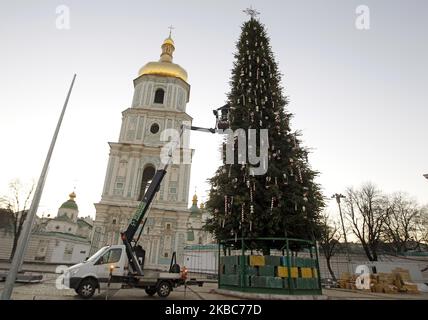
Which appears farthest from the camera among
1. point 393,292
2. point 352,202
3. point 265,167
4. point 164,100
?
point 164,100

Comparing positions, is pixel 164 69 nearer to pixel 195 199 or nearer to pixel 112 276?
pixel 112 276

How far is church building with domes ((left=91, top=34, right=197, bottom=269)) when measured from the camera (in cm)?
3000

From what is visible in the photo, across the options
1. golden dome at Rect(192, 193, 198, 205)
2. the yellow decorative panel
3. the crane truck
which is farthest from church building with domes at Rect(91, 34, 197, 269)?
golden dome at Rect(192, 193, 198, 205)

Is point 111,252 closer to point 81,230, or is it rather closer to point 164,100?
point 164,100

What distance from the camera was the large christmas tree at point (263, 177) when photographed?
10.5 meters

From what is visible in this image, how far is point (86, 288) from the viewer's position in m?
9.82

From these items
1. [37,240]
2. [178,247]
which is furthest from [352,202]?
[37,240]

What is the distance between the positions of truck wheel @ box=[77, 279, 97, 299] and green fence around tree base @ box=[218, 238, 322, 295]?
16.2 feet

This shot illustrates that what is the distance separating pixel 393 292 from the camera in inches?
747

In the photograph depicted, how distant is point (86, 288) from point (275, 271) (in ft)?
21.6

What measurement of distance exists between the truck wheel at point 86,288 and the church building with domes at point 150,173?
19830mm
